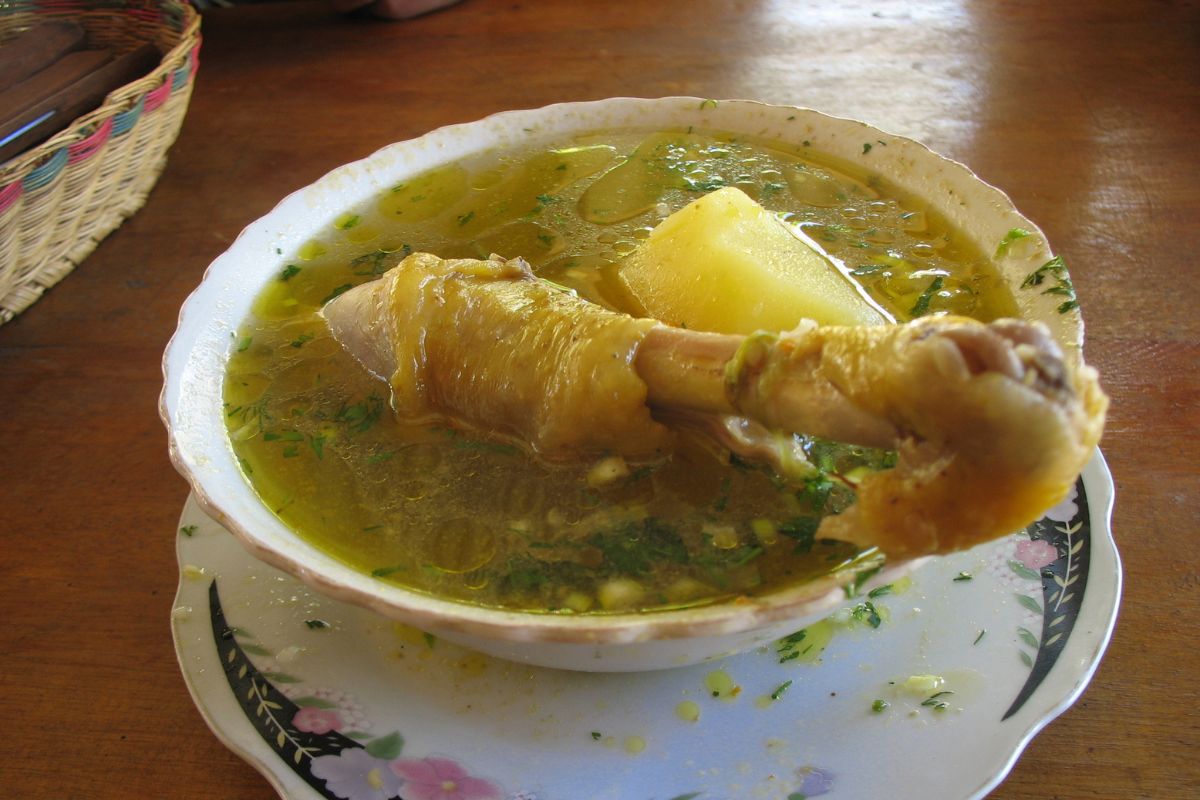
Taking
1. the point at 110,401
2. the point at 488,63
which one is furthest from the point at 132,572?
the point at 488,63

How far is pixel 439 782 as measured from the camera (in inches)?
40.9

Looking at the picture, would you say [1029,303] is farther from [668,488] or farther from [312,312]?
[312,312]

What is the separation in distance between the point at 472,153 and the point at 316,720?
137 cm

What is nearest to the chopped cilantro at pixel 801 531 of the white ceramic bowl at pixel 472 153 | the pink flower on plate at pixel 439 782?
the white ceramic bowl at pixel 472 153

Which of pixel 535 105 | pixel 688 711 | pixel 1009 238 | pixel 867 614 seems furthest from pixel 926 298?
pixel 535 105

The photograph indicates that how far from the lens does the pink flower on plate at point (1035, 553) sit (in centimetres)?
122

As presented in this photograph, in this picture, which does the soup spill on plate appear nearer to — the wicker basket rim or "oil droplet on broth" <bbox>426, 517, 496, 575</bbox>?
"oil droplet on broth" <bbox>426, 517, 496, 575</bbox>

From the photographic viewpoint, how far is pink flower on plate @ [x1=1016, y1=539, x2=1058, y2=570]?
1.22 m

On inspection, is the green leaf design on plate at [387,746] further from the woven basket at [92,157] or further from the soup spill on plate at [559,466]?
the woven basket at [92,157]

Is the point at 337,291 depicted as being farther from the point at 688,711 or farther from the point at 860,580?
the point at 860,580

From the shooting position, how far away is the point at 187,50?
234 centimetres

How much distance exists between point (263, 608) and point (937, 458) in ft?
3.14

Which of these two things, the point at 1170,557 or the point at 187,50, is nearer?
the point at 1170,557

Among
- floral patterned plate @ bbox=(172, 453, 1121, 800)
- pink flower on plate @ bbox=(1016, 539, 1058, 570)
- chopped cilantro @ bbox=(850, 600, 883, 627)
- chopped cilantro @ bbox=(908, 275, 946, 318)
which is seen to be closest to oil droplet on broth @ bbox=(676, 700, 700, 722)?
floral patterned plate @ bbox=(172, 453, 1121, 800)
